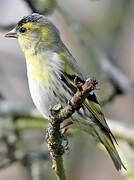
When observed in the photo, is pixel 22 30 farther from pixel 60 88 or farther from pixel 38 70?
pixel 60 88

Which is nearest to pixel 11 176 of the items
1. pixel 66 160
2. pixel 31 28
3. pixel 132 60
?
pixel 66 160

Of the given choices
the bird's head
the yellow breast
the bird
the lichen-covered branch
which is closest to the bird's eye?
the bird's head

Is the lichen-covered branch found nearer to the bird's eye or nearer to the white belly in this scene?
the white belly

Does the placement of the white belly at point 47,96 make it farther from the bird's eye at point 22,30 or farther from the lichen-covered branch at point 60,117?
the bird's eye at point 22,30

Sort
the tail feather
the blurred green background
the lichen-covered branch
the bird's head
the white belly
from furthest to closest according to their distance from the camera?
1. the blurred green background
2. the bird's head
3. the tail feather
4. the white belly
5. the lichen-covered branch

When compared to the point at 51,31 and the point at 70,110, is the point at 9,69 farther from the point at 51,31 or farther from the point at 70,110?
the point at 70,110

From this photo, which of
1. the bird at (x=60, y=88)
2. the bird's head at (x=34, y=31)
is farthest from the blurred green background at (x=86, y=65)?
the bird at (x=60, y=88)
